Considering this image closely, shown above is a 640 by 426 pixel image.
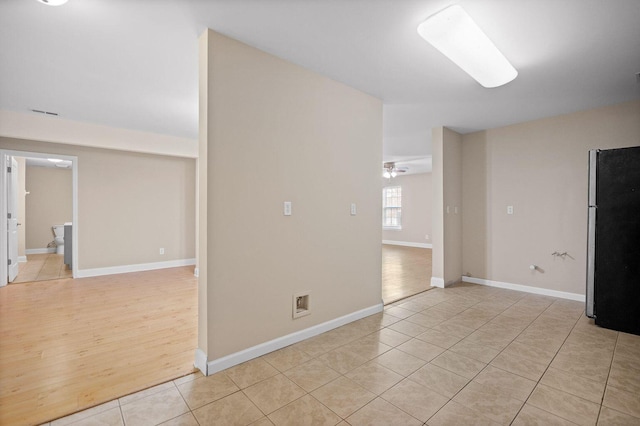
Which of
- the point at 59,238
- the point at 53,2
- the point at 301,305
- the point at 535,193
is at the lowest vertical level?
the point at 301,305

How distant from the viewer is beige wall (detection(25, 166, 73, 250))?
7.62 m

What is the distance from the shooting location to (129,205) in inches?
219

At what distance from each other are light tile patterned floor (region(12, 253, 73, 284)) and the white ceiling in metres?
2.77

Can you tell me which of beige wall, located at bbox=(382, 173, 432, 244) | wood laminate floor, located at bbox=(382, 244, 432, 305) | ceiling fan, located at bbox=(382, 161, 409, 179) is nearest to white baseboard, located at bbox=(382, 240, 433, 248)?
beige wall, located at bbox=(382, 173, 432, 244)

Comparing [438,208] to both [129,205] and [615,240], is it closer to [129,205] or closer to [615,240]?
[615,240]

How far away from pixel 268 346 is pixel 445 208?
3.45 metres

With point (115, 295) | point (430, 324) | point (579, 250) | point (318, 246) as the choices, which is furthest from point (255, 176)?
point (579, 250)

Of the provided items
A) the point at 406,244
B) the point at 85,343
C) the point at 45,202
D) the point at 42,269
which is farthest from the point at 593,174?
the point at 45,202

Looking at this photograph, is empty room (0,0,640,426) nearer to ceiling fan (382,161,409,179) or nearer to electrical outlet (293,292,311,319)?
electrical outlet (293,292,311,319)

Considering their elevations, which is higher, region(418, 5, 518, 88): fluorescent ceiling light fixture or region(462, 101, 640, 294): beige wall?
region(418, 5, 518, 88): fluorescent ceiling light fixture

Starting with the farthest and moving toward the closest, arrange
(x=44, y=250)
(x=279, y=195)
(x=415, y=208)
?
(x=415, y=208), (x=44, y=250), (x=279, y=195)

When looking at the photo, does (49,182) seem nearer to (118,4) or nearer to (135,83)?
(135,83)

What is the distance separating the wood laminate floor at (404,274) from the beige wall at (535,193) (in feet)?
2.89

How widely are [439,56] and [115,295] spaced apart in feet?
15.6
